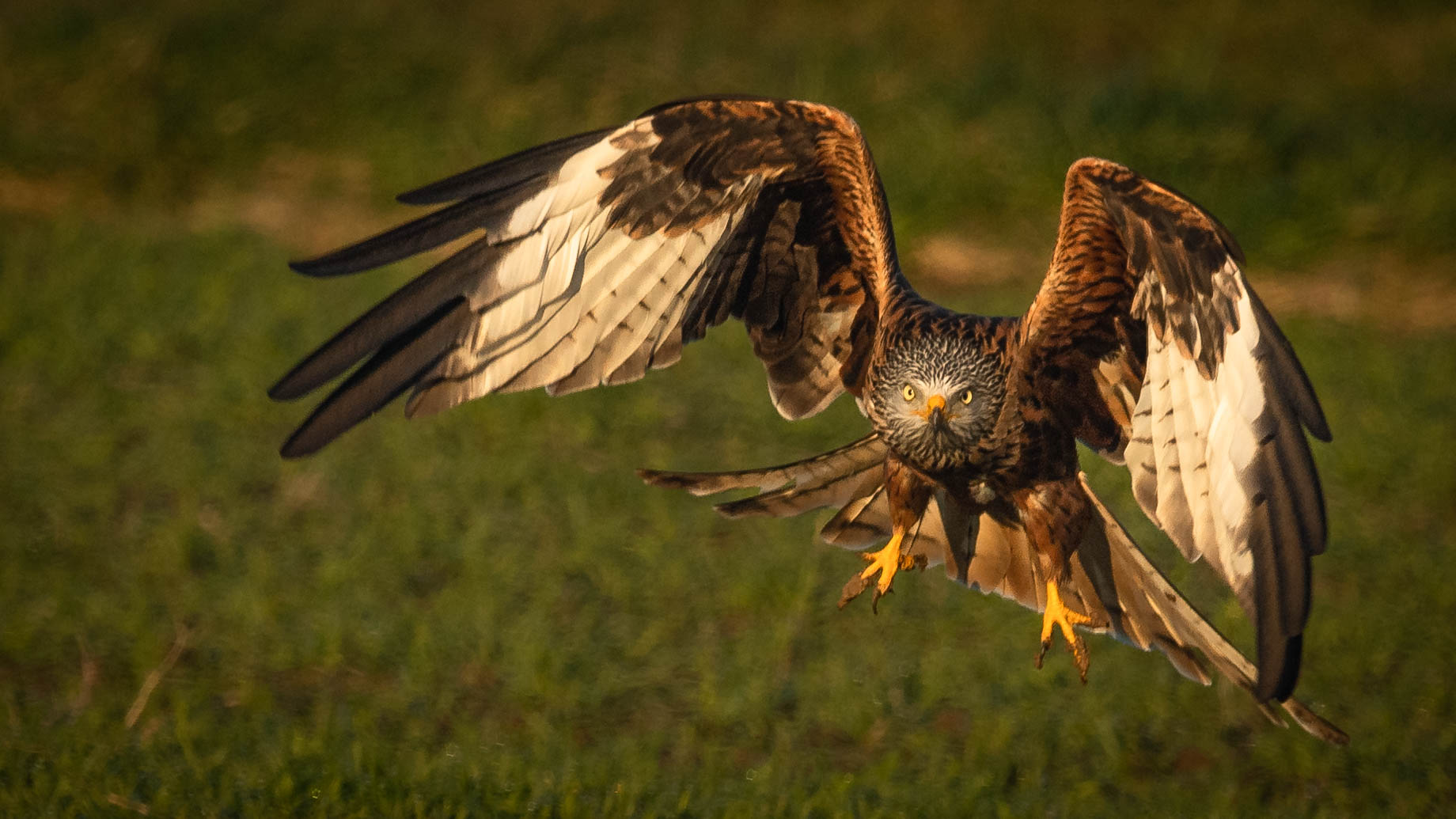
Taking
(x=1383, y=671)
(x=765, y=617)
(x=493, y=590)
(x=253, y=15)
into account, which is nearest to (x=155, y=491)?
(x=493, y=590)

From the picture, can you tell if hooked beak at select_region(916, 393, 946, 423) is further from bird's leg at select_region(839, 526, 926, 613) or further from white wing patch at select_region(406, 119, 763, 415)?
white wing patch at select_region(406, 119, 763, 415)

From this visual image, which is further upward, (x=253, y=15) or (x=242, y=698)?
(x=253, y=15)

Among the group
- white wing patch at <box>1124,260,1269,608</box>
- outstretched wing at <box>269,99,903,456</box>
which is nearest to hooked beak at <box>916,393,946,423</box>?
outstretched wing at <box>269,99,903,456</box>

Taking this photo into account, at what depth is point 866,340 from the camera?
4691 mm

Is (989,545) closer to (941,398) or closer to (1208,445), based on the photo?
(941,398)

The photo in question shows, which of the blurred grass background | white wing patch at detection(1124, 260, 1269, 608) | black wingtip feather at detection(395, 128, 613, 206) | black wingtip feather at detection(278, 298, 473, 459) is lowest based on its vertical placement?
the blurred grass background

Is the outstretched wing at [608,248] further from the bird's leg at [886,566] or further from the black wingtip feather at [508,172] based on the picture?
the bird's leg at [886,566]

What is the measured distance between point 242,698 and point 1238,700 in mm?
3441

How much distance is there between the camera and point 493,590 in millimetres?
6320

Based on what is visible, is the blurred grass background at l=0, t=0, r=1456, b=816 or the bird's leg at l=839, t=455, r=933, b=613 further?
the blurred grass background at l=0, t=0, r=1456, b=816

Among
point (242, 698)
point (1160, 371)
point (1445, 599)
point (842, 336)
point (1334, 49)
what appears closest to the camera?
point (1160, 371)

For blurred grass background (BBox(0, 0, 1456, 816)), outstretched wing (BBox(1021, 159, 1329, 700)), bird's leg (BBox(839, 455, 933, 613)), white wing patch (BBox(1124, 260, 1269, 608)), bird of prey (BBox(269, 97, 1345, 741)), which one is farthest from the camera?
blurred grass background (BBox(0, 0, 1456, 816))

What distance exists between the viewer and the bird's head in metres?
4.20

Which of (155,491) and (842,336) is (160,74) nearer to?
(155,491)
